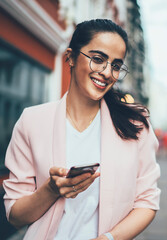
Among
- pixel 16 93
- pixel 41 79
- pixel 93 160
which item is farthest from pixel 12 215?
pixel 41 79

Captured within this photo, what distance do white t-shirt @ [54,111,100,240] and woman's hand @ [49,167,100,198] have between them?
223mm

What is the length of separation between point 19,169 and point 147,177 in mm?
644

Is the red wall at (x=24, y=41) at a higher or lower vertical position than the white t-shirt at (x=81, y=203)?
higher

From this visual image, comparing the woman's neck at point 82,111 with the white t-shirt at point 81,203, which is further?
the woman's neck at point 82,111

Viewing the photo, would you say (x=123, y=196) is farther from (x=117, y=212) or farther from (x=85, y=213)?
(x=85, y=213)

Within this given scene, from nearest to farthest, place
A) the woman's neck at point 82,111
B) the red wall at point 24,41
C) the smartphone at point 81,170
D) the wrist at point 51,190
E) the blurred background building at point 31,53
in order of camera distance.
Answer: the smartphone at point 81,170 → the wrist at point 51,190 → the woman's neck at point 82,111 → the red wall at point 24,41 → the blurred background building at point 31,53

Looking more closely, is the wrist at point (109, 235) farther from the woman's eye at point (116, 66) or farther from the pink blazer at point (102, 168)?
the woman's eye at point (116, 66)

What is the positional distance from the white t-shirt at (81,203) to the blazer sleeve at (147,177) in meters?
0.21

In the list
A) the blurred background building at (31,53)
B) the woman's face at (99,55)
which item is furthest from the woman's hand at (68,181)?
the blurred background building at (31,53)

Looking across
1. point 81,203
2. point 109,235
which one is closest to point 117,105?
point 81,203

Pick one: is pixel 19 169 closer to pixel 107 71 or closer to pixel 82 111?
→ pixel 82 111

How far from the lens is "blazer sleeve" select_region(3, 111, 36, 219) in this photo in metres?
1.26

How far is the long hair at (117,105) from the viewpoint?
4.23ft

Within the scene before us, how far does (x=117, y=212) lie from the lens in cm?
122
